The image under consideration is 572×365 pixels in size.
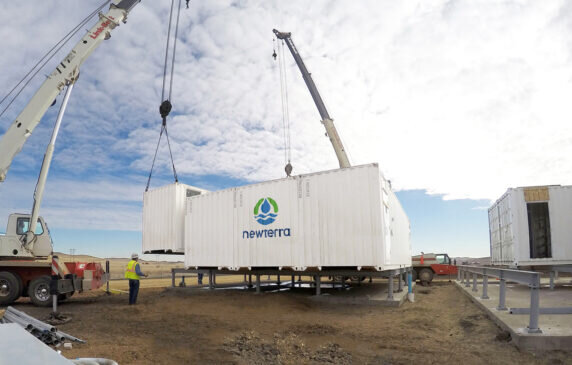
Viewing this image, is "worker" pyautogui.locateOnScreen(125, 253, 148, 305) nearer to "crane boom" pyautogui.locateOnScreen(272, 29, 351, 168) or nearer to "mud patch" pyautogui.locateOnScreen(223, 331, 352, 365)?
"mud patch" pyautogui.locateOnScreen(223, 331, 352, 365)

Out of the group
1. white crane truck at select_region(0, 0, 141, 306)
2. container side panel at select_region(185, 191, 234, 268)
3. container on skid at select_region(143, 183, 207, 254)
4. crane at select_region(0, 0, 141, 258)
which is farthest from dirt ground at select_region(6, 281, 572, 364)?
container on skid at select_region(143, 183, 207, 254)

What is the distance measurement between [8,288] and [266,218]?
8628mm

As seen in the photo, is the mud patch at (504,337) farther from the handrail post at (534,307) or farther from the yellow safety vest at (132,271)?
the yellow safety vest at (132,271)

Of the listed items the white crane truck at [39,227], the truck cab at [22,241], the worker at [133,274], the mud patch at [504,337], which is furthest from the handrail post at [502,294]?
the truck cab at [22,241]

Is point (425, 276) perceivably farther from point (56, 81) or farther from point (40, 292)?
point (56, 81)


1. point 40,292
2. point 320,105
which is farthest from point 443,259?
point 40,292

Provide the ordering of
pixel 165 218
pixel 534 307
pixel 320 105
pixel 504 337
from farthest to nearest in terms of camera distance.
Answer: pixel 320 105, pixel 165 218, pixel 504 337, pixel 534 307

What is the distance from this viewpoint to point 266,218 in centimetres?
1366

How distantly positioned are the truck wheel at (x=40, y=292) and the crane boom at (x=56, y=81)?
3439mm

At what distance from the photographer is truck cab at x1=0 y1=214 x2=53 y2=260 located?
13.4 meters

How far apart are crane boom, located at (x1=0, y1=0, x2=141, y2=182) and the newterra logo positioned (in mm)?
7752

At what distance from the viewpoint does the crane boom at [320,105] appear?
62.6ft

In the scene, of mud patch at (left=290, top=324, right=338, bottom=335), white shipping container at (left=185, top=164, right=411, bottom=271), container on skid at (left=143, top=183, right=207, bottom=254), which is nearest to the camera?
mud patch at (left=290, top=324, right=338, bottom=335)

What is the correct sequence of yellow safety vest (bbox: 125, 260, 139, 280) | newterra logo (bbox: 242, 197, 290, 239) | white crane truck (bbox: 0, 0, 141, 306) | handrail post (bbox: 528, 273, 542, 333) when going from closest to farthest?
handrail post (bbox: 528, 273, 542, 333) < yellow safety vest (bbox: 125, 260, 139, 280) < white crane truck (bbox: 0, 0, 141, 306) < newterra logo (bbox: 242, 197, 290, 239)
